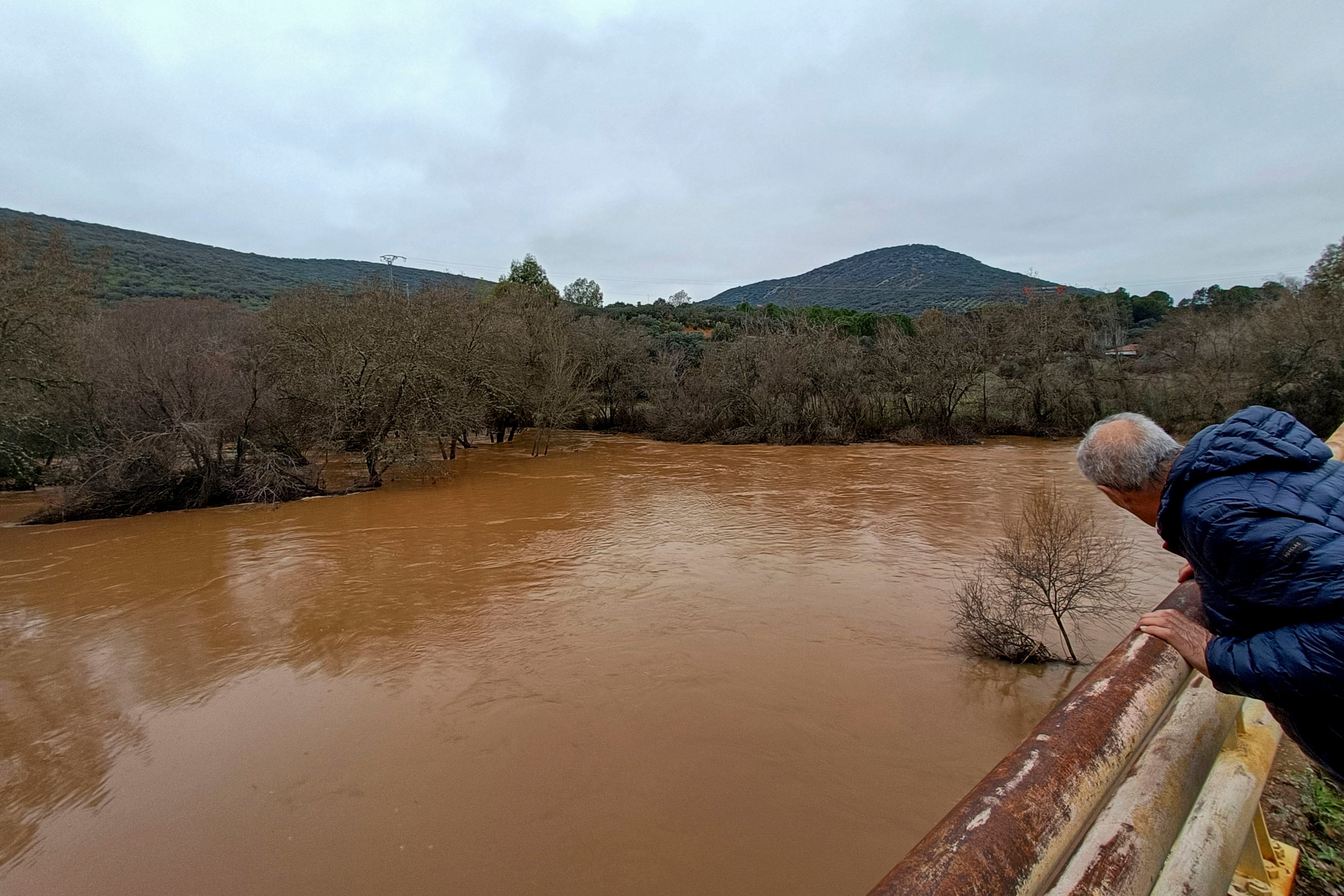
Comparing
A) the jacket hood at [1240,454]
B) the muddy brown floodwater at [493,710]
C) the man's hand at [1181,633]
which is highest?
the jacket hood at [1240,454]

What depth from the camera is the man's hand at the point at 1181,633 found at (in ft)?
5.21

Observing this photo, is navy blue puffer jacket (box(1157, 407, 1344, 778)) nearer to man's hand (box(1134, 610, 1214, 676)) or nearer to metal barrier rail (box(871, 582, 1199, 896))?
man's hand (box(1134, 610, 1214, 676))

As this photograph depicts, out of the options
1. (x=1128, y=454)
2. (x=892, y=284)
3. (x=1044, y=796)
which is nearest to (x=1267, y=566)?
(x=1128, y=454)

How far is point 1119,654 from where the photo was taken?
1.66m

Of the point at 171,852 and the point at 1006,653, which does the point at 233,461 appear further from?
the point at 1006,653

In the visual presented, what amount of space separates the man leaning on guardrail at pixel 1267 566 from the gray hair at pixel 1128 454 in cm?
13

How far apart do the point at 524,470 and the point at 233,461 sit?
8921 millimetres

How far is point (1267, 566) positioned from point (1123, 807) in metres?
0.74

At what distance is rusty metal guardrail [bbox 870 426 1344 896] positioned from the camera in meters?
0.99

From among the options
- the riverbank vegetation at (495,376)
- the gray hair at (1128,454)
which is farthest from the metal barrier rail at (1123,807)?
the riverbank vegetation at (495,376)

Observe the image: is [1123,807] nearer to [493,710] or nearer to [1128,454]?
[1128,454]

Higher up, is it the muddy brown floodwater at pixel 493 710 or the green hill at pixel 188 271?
the green hill at pixel 188 271

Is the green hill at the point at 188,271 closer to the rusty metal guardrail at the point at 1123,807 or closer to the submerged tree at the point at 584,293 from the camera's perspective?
the submerged tree at the point at 584,293

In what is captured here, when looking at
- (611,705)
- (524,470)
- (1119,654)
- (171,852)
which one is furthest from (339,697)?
(524,470)
